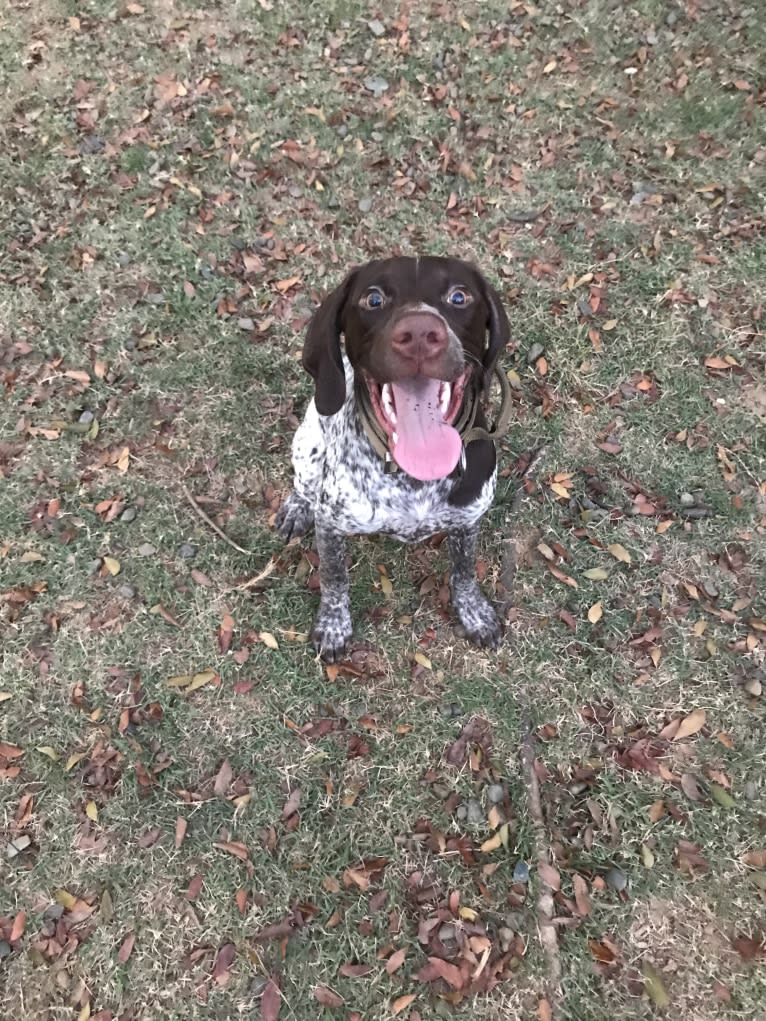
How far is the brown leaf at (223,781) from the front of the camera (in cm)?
399

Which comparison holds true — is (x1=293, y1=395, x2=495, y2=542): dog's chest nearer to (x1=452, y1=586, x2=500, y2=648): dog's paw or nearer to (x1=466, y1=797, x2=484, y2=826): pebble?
(x1=452, y1=586, x2=500, y2=648): dog's paw

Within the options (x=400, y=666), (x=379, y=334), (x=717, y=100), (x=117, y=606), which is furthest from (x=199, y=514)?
(x=717, y=100)

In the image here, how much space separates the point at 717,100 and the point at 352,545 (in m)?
4.91

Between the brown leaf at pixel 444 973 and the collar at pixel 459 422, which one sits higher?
the collar at pixel 459 422

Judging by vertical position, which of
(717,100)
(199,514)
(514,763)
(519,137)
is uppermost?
(717,100)

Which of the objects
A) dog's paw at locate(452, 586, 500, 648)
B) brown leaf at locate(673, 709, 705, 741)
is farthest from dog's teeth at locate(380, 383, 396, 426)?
brown leaf at locate(673, 709, 705, 741)

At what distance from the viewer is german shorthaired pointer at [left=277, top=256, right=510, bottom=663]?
9.06 ft

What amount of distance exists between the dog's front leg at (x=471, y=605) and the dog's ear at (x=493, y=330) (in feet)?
3.97

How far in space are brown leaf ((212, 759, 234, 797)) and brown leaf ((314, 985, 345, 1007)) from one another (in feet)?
3.47

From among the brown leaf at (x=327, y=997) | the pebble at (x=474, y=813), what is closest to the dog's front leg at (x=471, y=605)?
the pebble at (x=474, y=813)

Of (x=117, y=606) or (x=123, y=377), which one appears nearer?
Result: (x=117, y=606)

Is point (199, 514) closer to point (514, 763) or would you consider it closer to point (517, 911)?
point (514, 763)

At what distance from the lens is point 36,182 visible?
18.9 feet

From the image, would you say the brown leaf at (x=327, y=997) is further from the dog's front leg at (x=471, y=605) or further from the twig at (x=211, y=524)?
the twig at (x=211, y=524)
